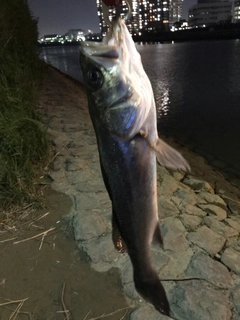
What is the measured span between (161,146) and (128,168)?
21 cm

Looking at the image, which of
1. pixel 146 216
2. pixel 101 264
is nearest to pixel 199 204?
pixel 101 264

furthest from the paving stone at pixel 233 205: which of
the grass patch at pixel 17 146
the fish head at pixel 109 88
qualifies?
the fish head at pixel 109 88

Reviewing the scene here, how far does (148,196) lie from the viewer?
5.82 ft

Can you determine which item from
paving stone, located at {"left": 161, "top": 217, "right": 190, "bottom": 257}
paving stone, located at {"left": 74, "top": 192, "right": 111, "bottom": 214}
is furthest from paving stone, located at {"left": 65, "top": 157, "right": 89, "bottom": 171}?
paving stone, located at {"left": 161, "top": 217, "right": 190, "bottom": 257}

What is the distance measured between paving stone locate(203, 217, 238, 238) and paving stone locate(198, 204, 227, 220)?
328 millimetres

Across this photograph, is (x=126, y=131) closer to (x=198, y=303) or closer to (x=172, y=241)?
(x=198, y=303)

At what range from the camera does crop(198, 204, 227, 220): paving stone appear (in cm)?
495

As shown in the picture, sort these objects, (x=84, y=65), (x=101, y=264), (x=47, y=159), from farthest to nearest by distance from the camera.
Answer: (x=47, y=159), (x=101, y=264), (x=84, y=65)

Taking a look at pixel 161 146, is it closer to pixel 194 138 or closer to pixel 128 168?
pixel 128 168

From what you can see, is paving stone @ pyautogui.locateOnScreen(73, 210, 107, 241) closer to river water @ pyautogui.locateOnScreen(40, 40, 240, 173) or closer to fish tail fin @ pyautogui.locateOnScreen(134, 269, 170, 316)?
fish tail fin @ pyautogui.locateOnScreen(134, 269, 170, 316)

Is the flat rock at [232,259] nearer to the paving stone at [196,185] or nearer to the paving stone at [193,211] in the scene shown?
the paving stone at [193,211]

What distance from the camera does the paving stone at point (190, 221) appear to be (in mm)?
4120

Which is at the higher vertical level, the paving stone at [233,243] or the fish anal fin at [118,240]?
the fish anal fin at [118,240]

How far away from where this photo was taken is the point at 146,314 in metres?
2.94
